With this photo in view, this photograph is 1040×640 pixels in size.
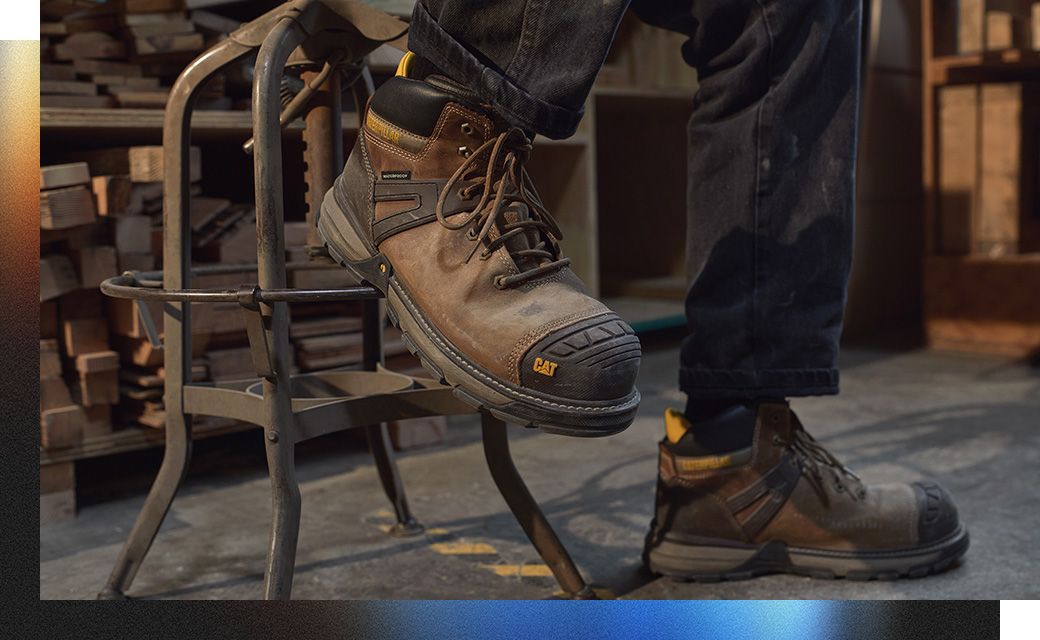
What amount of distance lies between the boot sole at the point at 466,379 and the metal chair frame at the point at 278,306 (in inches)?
2.4

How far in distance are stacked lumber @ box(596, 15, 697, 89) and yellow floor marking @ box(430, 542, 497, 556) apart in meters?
1.67

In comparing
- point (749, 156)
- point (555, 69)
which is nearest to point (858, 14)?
point (749, 156)

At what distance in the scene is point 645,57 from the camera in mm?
2910

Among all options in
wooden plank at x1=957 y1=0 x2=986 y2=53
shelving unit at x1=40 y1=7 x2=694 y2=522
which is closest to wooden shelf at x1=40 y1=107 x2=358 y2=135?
shelving unit at x1=40 y1=7 x2=694 y2=522

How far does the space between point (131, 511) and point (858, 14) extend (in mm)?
1274

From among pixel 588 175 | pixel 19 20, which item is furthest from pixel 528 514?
pixel 588 175

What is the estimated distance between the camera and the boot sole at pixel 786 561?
1292 millimetres

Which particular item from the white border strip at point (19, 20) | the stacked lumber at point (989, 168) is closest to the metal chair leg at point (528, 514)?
the white border strip at point (19, 20)

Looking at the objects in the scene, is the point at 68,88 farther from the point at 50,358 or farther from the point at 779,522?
the point at 779,522

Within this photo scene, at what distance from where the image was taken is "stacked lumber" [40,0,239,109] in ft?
5.65

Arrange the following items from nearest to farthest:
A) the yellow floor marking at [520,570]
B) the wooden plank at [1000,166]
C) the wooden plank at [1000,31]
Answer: the yellow floor marking at [520,570], the wooden plank at [1000,31], the wooden plank at [1000,166]

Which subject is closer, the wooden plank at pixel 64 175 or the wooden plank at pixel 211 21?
the wooden plank at pixel 64 175

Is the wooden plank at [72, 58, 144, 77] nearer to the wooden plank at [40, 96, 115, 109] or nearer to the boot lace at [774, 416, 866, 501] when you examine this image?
the wooden plank at [40, 96, 115, 109]

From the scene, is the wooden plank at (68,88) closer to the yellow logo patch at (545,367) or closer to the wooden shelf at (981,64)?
the yellow logo patch at (545,367)
